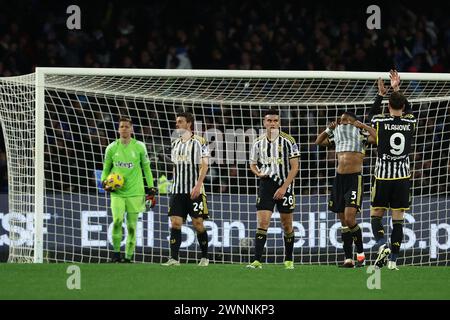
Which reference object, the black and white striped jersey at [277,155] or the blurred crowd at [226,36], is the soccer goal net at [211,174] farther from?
the blurred crowd at [226,36]

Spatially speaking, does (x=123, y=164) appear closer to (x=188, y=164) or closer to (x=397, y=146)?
(x=188, y=164)

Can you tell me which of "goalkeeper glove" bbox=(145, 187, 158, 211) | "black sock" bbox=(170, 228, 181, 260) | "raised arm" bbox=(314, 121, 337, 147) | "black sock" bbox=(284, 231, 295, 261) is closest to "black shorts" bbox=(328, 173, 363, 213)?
"raised arm" bbox=(314, 121, 337, 147)

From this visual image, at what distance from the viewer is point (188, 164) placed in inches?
489

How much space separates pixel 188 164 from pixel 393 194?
241cm

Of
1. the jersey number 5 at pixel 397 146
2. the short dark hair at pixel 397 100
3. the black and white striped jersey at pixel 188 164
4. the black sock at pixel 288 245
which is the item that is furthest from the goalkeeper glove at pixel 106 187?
the short dark hair at pixel 397 100

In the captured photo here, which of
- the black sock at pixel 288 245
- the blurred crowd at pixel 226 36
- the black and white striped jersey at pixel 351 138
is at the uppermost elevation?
the blurred crowd at pixel 226 36

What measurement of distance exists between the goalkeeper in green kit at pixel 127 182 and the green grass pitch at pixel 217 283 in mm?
869

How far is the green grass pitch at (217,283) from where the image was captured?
9.33 m

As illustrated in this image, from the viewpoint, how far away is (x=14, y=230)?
14039mm

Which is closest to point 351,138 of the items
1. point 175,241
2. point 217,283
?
point 175,241

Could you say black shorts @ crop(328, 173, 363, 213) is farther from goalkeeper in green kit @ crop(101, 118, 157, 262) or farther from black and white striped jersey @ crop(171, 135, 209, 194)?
goalkeeper in green kit @ crop(101, 118, 157, 262)

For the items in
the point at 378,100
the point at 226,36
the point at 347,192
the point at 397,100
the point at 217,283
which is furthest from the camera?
the point at 226,36

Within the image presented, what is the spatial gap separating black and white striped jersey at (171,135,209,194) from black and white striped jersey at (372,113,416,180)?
6.80ft
